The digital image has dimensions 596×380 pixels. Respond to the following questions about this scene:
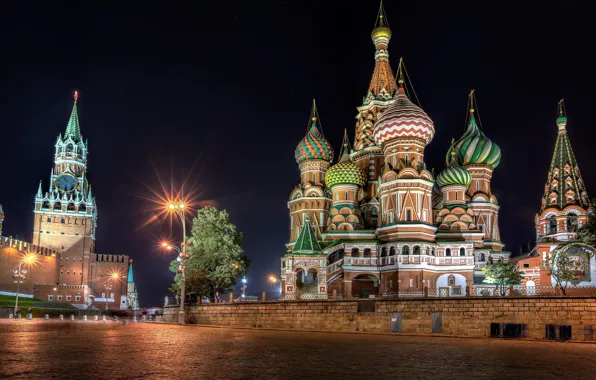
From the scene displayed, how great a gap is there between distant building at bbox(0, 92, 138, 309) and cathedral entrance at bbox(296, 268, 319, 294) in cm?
5175

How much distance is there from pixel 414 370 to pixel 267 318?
67.8 feet

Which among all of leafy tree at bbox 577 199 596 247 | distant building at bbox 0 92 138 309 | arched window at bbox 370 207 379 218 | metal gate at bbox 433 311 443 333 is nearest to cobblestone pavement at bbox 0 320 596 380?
metal gate at bbox 433 311 443 333

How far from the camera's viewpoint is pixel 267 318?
100ft

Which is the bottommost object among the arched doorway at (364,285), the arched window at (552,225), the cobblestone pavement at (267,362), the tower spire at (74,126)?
the cobblestone pavement at (267,362)

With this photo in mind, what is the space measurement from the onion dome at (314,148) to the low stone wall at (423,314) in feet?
87.7

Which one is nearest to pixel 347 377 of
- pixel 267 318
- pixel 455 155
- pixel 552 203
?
pixel 267 318

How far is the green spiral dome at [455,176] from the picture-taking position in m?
50.4

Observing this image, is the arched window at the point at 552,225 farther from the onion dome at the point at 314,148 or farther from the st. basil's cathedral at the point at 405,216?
the onion dome at the point at 314,148

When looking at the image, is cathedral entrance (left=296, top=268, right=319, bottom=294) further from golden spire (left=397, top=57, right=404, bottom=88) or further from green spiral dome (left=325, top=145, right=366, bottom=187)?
golden spire (left=397, top=57, right=404, bottom=88)

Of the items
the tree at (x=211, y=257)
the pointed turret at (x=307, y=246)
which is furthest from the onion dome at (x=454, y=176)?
the tree at (x=211, y=257)

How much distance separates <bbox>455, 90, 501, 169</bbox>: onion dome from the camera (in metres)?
55.3

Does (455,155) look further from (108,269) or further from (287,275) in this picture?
(108,269)

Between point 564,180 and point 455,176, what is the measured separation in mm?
8793

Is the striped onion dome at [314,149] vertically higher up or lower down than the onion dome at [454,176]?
higher up
